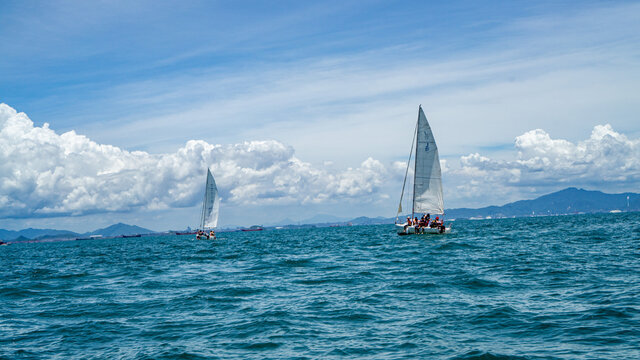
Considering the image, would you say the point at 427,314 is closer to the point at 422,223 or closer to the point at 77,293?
the point at 77,293

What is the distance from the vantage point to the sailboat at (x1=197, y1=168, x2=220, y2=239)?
114062mm

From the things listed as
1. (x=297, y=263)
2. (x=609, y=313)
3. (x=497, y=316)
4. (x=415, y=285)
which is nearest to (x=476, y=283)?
(x=415, y=285)

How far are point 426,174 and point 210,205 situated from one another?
218 ft

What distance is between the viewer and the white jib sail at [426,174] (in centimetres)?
6197

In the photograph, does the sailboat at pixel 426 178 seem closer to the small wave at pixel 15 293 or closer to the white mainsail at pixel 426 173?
the white mainsail at pixel 426 173

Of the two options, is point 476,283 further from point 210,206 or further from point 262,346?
point 210,206

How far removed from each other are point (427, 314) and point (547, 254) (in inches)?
882

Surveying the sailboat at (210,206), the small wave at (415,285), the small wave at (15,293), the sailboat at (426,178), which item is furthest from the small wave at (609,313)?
the sailboat at (210,206)

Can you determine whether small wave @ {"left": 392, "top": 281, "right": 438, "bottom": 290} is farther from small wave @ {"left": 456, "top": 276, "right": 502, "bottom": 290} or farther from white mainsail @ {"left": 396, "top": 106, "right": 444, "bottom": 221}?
white mainsail @ {"left": 396, "top": 106, "right": 444, "bottom": 221}

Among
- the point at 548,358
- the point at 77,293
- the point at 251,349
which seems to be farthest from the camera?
the point at 77,293

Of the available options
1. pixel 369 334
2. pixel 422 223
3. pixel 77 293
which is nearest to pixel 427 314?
pixel 369 334

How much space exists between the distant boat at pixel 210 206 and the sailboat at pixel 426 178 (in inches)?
2449

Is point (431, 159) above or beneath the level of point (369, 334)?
above

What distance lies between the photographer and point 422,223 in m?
62.7
